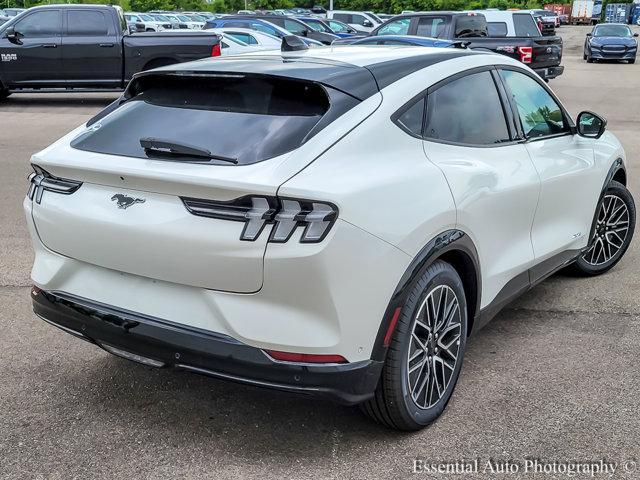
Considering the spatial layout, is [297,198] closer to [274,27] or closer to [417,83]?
[417,83]

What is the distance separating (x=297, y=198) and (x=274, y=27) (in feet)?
66.1

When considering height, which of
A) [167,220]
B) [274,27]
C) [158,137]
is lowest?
[274,27]

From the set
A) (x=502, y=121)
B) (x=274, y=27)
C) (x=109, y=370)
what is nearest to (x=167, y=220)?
(x=109, y=370)

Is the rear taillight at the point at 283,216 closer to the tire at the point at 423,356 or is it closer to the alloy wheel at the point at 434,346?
the tire at the point at 423,356

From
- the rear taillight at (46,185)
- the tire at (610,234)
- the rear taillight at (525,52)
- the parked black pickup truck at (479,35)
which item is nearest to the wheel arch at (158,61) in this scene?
the parked black pickup truck at (479,35)

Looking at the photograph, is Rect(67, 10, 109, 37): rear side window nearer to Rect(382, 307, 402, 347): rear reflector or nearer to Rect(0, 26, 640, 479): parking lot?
Rect(0, 26, 640, 479): parking lot

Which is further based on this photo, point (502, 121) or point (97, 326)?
point (502, 121)

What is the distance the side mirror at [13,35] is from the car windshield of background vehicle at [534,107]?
507 inches

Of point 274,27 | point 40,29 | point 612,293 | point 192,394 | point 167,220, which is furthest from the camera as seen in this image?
point 274,27

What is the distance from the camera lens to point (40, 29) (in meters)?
14.8

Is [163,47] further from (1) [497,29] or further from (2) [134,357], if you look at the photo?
(2) [134,357]

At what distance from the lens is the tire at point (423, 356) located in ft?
9.89

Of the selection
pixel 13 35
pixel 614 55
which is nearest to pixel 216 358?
pixel 13 35

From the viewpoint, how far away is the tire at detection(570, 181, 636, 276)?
5.20 meters
